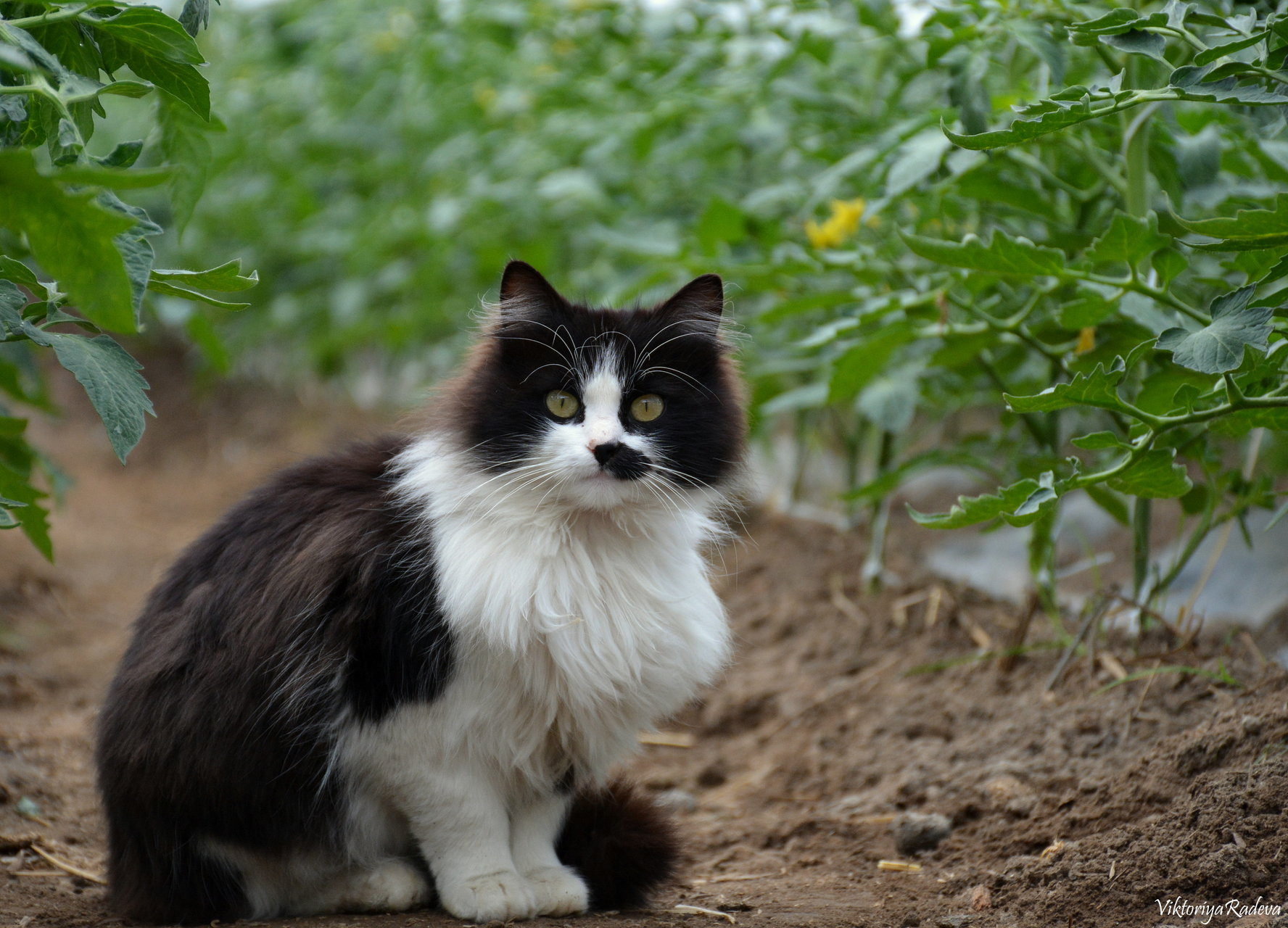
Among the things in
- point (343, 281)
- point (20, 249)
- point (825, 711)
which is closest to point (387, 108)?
point (343, 281)

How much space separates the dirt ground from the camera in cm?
183

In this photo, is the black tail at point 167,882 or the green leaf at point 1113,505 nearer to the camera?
the black tail at point 167,882

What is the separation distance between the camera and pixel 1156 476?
Answer: 1839mm

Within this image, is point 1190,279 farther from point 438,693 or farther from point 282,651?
point 282,651

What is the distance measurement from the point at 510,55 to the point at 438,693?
156 inches

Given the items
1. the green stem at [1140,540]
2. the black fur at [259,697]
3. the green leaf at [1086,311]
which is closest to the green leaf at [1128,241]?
the green leaf at [1086,311]

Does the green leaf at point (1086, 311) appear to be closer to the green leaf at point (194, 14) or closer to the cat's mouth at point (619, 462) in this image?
the cat's mouth at point (619, 462)

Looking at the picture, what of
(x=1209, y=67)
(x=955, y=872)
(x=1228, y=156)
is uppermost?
(x=1209, y=67)

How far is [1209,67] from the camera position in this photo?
162cm

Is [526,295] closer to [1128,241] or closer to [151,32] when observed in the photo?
[151,32]

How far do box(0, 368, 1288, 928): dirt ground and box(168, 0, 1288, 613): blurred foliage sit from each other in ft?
1.01

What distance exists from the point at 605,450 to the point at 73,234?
35.7 inches

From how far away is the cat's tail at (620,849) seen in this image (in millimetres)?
2020

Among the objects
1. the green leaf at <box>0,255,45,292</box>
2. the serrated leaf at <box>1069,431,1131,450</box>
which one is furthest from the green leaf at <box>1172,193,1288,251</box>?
the green leaf at <box>0,255,45,292</box>
